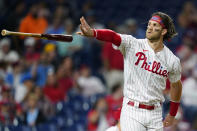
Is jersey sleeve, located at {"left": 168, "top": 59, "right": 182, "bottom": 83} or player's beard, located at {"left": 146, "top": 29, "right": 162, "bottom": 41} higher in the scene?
player's beard, located at {"left": 146, "top": 29, "right": 162, "bottom": 41}

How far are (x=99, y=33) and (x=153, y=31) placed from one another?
0.62 m

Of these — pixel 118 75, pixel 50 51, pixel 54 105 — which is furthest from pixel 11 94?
pixel 118 75

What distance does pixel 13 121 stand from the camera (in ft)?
23.1

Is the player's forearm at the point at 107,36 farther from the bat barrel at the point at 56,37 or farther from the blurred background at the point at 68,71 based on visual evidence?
the blurred background at the point at 68,71

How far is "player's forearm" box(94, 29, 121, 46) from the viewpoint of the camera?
461 cm

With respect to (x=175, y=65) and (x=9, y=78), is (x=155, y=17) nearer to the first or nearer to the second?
(x=175, y=65)

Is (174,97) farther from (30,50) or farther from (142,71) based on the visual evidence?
(30,50)

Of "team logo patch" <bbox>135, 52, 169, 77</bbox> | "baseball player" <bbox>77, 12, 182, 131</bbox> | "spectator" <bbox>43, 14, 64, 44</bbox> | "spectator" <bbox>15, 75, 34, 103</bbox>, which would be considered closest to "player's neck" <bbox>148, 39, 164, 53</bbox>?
"baseball player" <bbox>77, 12, 182, 131</bbox>

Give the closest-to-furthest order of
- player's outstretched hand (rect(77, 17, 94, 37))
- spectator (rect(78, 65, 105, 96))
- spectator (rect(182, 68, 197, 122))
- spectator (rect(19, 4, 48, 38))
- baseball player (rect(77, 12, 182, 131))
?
player's outstretched hand (rect(77, 17, 94, 37)), baseball player (rect(77, 12, 182, 131)), spectator (rect(182, 68, 197, 122)), spectator (rect(78, 65, 105, 96)), spectator (rect(19, 4, 48, 38))

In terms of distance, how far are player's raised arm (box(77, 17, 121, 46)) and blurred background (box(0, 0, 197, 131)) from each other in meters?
2.56

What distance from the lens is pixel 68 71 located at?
945cm

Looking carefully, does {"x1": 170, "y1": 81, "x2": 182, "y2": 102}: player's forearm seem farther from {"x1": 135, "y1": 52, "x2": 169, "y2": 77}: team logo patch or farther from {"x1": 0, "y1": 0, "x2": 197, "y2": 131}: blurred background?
{"x1": 0, "y1": 0, "x2": 197, "y2": 131}: blurred background

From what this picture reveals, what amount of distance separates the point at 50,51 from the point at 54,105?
116 cm

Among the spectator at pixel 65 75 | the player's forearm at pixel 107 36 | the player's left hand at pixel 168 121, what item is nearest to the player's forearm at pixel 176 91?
the player's left hand at pixel 168 121
